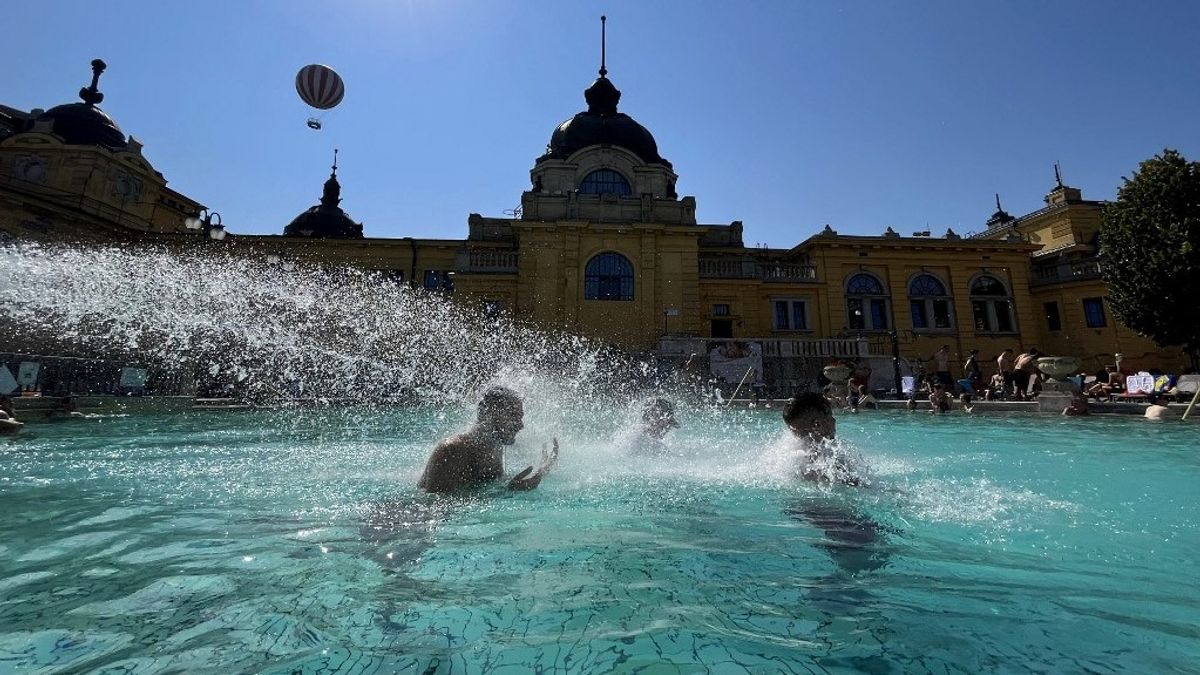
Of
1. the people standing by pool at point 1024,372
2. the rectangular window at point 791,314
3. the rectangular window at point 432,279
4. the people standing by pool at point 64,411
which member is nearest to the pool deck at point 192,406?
the people standing by pool at point 64,411

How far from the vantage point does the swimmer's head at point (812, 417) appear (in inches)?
180

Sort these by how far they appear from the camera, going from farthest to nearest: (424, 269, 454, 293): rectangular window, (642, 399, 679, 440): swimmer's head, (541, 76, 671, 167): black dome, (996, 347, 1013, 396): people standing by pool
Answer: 1. (541, 76, 671, 167): black dome
2. (424, 269, 454, 293): rectangular window
3. (996, 347, 1013, 396): people standing by pool
4. (642, 399, 679, 440): swimmer's head

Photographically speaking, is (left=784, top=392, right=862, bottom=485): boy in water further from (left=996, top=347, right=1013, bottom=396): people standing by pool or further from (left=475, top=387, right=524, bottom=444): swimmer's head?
(left=996, top=347, right=1013, bottom=396): people standing by pool

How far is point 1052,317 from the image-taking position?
31.5 metres

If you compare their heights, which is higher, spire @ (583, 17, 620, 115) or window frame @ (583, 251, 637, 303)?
spire @ (583, 17, 620, 115)

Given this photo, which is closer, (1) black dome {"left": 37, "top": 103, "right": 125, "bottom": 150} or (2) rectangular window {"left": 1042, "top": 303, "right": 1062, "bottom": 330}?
(2) rectangular window {"left": 1042, "top": 303, "right": 1062, "bottom": 330}

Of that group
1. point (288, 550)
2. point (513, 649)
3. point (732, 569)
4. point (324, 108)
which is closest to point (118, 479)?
point (288, 550)

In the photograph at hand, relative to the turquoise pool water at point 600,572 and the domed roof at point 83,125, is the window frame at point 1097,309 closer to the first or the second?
the turquoise pool water at point 600,572

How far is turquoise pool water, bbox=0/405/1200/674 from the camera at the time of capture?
1953 millimetres

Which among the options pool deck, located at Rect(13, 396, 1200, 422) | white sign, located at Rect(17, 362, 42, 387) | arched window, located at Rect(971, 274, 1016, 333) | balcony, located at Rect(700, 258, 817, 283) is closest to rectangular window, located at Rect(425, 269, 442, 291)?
pool deck, located at Rect(13, 396, 1200, 422)

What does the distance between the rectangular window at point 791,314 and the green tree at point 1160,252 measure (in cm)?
1340

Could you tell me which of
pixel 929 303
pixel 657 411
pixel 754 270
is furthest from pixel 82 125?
pixel 929 303

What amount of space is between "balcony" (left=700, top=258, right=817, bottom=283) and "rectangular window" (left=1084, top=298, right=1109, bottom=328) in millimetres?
15461

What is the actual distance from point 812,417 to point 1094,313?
1446 inches
